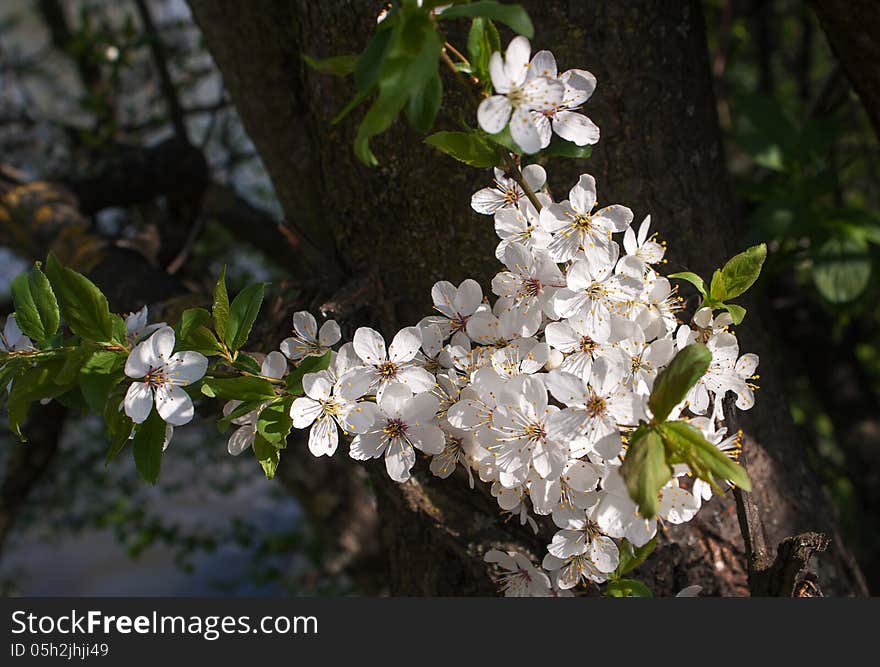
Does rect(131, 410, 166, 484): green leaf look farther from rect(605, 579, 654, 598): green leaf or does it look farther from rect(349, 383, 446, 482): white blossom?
rect(605, 579, 654, 598): green leaf

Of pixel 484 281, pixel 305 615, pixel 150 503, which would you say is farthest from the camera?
pixel 150 503

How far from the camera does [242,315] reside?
0.71m

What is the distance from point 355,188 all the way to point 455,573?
1.80ft

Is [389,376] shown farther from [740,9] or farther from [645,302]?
[740,9]

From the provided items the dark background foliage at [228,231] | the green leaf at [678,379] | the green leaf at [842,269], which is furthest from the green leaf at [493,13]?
the green leaf at [842,269]

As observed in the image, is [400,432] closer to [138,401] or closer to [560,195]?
[138,401]

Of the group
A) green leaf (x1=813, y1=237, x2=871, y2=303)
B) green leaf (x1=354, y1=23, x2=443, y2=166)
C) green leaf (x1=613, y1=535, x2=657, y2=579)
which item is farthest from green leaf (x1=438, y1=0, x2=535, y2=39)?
green leaf (x1=813, y1=237, x2=871, y2=303)

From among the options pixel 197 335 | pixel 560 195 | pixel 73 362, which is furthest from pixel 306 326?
pixel 560 195

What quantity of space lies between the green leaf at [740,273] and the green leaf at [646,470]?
0.68 feet

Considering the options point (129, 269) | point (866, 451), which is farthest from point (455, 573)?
point (866, 451)

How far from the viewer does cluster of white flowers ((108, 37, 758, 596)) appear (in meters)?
0.62

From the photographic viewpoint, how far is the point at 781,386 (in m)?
1.16

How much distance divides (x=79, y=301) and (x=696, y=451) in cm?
50

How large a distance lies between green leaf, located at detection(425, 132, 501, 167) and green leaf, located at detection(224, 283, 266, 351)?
201mm
